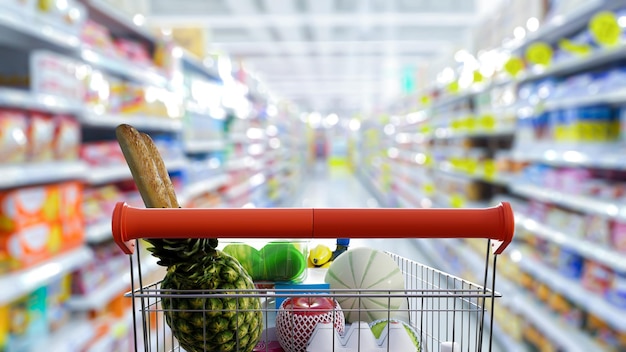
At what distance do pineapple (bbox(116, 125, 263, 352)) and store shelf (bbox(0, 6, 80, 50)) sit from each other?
156 centimetres

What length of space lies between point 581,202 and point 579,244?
22 centimetres

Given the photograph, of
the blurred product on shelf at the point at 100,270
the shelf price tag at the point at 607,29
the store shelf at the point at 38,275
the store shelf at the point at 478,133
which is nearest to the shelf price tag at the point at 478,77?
the store shelf at the point at 478,133

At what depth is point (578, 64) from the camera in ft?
9.99

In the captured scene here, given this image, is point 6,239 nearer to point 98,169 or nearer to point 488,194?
point 98,169

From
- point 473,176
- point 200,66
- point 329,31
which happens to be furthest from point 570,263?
point 329,31

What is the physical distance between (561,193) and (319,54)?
959 cm

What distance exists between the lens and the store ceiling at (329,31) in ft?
27.2

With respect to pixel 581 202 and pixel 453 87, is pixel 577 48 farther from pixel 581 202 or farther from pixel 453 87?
pixel 453 87

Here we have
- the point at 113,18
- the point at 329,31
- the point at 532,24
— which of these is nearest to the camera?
the point at 113,18

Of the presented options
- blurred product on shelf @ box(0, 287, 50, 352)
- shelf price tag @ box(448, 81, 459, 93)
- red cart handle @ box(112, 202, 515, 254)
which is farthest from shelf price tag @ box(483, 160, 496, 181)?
red cart handle @ box(112, 202, 515, 254)

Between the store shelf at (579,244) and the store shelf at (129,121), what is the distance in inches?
98.7

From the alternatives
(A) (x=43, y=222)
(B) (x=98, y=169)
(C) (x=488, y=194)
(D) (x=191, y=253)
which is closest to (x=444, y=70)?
(C) (x=488, y=194)

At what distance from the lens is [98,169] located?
9.40 ft

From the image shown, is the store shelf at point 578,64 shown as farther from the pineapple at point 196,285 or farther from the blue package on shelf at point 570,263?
the pineapple at point 196,285
